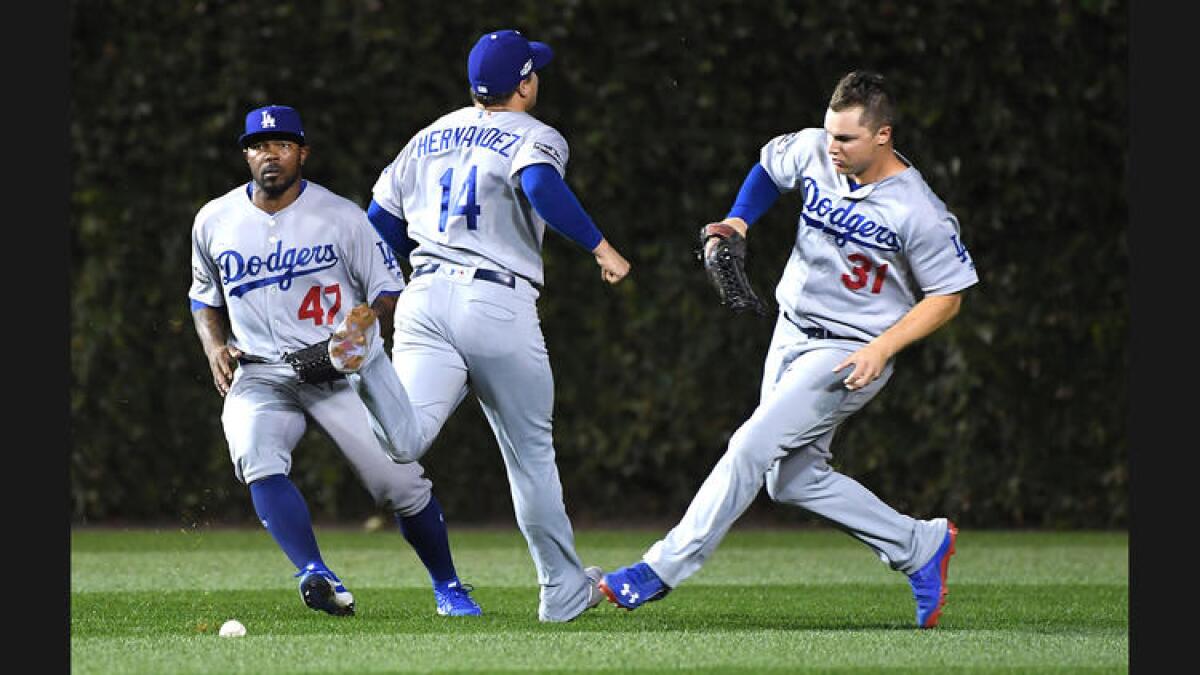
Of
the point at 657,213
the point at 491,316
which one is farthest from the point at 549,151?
the point at 657,213

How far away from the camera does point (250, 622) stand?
765 cm

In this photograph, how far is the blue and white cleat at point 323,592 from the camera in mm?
7566

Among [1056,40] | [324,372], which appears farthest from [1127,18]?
[324,372]

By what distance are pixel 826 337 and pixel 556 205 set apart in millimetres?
1178

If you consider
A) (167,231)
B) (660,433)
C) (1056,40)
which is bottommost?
(660,433)

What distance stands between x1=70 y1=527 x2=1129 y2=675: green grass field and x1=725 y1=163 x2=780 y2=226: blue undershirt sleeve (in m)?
1.61

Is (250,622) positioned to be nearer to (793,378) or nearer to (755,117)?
(793,378)

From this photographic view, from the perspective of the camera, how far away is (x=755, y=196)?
766 cm

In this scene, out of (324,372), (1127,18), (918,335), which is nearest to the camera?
(918,335)

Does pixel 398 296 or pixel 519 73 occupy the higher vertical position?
pixel 519 73

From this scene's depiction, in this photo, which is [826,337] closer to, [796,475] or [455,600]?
[796,475]

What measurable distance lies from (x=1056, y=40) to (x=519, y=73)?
543 cm

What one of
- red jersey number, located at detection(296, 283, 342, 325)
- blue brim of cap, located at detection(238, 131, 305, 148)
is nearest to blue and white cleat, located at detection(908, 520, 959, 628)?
red jersey number, located at detection(296, 283, 342, 325)

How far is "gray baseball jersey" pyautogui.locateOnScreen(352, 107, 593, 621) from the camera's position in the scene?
734 centimetres
